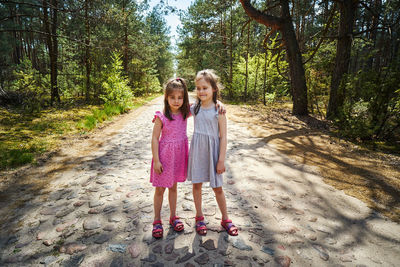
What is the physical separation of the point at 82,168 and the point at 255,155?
3861 mm

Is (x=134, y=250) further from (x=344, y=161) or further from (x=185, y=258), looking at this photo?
(x=344, y=161)

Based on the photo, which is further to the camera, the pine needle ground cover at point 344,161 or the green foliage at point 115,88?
the green foliage at point 115,88

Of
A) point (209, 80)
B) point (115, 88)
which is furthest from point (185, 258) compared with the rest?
point (115, 88)

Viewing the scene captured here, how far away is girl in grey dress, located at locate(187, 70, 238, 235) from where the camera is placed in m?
2.24

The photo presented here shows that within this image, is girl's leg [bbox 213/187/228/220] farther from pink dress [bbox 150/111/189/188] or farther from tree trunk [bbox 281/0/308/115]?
tree trunk [bbox 281/0/308/115]

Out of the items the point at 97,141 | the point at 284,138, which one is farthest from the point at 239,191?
the point at 97,141

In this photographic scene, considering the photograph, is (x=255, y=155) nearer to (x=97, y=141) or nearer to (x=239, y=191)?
(x=239, y=191)

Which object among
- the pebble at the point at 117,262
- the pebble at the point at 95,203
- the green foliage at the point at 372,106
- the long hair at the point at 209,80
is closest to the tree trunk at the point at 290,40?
the green foliage at the point at 372,106

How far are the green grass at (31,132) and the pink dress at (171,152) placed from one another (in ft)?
12.5

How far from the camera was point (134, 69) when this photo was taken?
2112 centimetres

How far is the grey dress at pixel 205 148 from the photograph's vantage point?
7.45 feet

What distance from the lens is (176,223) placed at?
240 centimetres

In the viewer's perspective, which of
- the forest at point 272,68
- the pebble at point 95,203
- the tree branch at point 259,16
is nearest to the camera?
the pebble at point 95,203

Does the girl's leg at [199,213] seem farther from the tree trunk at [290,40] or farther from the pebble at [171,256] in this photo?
the tree trunk at [290,40]
